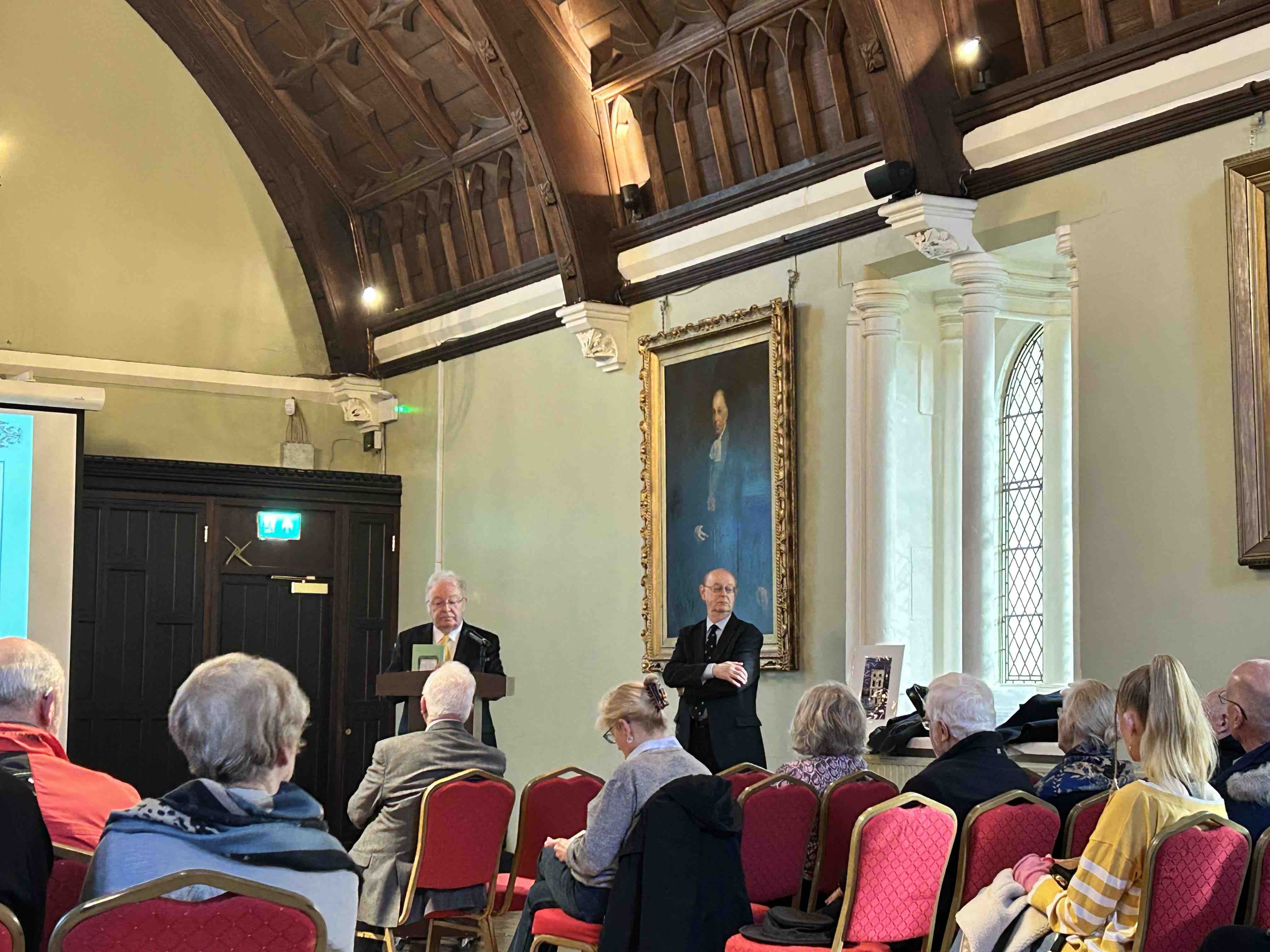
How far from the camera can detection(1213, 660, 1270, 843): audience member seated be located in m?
4.14

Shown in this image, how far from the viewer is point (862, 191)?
7.81 meters

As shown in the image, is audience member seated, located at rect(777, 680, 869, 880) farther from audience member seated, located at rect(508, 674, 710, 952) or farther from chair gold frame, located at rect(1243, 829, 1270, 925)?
chair gold frame, located at rect(1243, 829, 1270, 925)

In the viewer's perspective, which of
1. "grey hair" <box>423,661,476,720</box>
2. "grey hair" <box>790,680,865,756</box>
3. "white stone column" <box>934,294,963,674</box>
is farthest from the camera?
"white stone column" <box>934,294,963,674</box>

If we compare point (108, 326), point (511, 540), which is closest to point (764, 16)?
point (511, 540)

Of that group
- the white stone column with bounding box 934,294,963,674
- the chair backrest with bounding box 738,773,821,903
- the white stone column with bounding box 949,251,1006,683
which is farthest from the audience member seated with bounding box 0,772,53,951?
the white stone column with bounding box 934,294,963,674

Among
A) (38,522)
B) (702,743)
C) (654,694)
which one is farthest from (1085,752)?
(38,522)

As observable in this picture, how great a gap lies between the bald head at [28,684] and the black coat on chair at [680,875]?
1566mm

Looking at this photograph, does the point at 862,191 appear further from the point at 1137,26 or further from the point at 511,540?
the point at 511,540

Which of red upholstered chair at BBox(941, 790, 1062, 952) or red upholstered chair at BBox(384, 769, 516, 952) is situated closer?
red upholstered chair at BBox(941, 790, 1062, 952)

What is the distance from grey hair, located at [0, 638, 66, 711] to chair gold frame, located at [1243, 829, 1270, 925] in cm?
291

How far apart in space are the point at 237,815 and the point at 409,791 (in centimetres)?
279

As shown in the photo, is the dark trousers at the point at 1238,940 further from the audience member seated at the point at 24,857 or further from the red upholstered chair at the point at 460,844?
the red upholstered chair at the point at 460,844

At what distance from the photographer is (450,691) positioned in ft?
18.4

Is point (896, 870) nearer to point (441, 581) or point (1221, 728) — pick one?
point (1221, 728)
